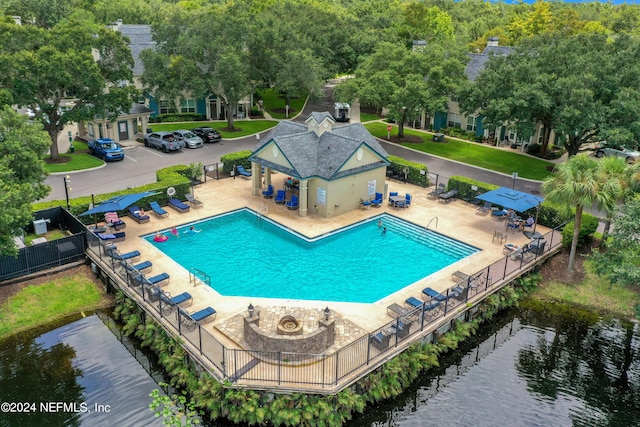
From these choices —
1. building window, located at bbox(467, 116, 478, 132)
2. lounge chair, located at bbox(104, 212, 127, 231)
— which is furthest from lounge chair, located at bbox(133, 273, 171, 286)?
building window, located at bbox(467, 116, 478, 132)

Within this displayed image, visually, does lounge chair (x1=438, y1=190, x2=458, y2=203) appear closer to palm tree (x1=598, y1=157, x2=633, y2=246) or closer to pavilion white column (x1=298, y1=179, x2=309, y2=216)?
pavilion white column (x1=298, y1=179, x2=309, y2=216)

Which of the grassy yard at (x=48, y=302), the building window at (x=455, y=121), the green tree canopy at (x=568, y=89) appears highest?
the green tree canopy at (x=568, y=89)

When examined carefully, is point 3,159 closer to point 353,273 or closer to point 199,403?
point 199,403

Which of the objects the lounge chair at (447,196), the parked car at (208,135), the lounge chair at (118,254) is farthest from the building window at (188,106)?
the lounge chair at (118,254)

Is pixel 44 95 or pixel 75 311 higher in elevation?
pixel 44 95

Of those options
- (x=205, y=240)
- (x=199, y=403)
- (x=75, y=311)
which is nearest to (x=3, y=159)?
(x=75, y=311)

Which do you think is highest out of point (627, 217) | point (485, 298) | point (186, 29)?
point (186, 29)

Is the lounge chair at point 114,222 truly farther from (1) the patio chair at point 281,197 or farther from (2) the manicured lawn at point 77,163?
(2) the manicured lawn at point 77,163
